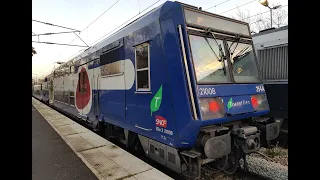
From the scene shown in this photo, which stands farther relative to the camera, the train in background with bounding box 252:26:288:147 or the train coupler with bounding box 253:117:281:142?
the train in background with bounding box 252:26:288:147

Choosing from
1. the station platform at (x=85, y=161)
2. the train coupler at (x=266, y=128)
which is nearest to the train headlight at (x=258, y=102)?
the train coupler at (x=266, y=128)

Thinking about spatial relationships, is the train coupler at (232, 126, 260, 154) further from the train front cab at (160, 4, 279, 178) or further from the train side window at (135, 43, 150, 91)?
the train side window at (135, 43, 150, 91)

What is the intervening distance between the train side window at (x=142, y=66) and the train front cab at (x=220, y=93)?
3.28ft

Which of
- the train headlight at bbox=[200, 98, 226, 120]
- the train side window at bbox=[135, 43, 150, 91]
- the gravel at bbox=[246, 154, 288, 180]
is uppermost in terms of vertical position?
the train side window at bbox=[135, 43, 150, 91]

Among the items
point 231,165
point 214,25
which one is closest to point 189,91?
point 214,25

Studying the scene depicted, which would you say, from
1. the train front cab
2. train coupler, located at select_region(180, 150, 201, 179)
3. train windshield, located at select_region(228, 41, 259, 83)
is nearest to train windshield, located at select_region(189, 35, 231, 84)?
the train front cab

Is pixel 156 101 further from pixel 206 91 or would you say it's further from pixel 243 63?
pixel 243 63

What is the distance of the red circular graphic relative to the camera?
847 centimetres

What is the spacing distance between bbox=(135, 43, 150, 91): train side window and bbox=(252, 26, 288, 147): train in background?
3.51m

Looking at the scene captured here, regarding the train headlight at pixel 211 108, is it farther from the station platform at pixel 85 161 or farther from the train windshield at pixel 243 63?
the station platform at pixel 85 161

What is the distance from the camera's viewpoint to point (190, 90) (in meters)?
3.70
